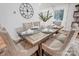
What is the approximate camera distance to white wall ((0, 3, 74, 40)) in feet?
5.53

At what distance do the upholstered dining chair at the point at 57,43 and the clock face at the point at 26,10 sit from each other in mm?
449

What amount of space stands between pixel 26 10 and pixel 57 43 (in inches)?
25.3

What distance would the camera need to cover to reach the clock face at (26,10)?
171cm

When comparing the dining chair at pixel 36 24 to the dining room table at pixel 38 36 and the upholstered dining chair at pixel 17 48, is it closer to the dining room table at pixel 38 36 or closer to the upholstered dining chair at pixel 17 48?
the dining room table at pixel 38 36

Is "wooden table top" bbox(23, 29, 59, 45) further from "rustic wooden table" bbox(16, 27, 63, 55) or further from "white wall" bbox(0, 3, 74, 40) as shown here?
"white wall" bbox(0, 3, 74, 40)

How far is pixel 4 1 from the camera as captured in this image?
1699 millimetres

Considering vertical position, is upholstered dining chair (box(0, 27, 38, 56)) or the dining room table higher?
the dining room table

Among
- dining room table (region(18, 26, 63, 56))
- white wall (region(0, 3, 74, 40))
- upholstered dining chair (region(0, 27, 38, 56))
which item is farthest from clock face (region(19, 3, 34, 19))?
upholstered dining chair (region(0, 27, 38, 56))

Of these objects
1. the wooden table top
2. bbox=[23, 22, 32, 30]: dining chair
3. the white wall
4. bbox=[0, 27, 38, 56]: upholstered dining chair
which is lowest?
bbox=[0, 27, 38, 56]: upholstered dining chair

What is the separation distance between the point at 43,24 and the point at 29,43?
0.33 metres

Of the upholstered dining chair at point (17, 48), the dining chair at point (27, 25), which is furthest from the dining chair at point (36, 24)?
the upholstered dining chair at point (17, 48)

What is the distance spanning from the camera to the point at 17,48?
1745mm

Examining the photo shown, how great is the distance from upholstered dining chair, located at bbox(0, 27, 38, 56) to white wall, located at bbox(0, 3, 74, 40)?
0.08m

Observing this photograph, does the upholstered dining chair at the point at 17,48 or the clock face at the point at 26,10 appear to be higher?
the clock face at the point at 26,10
